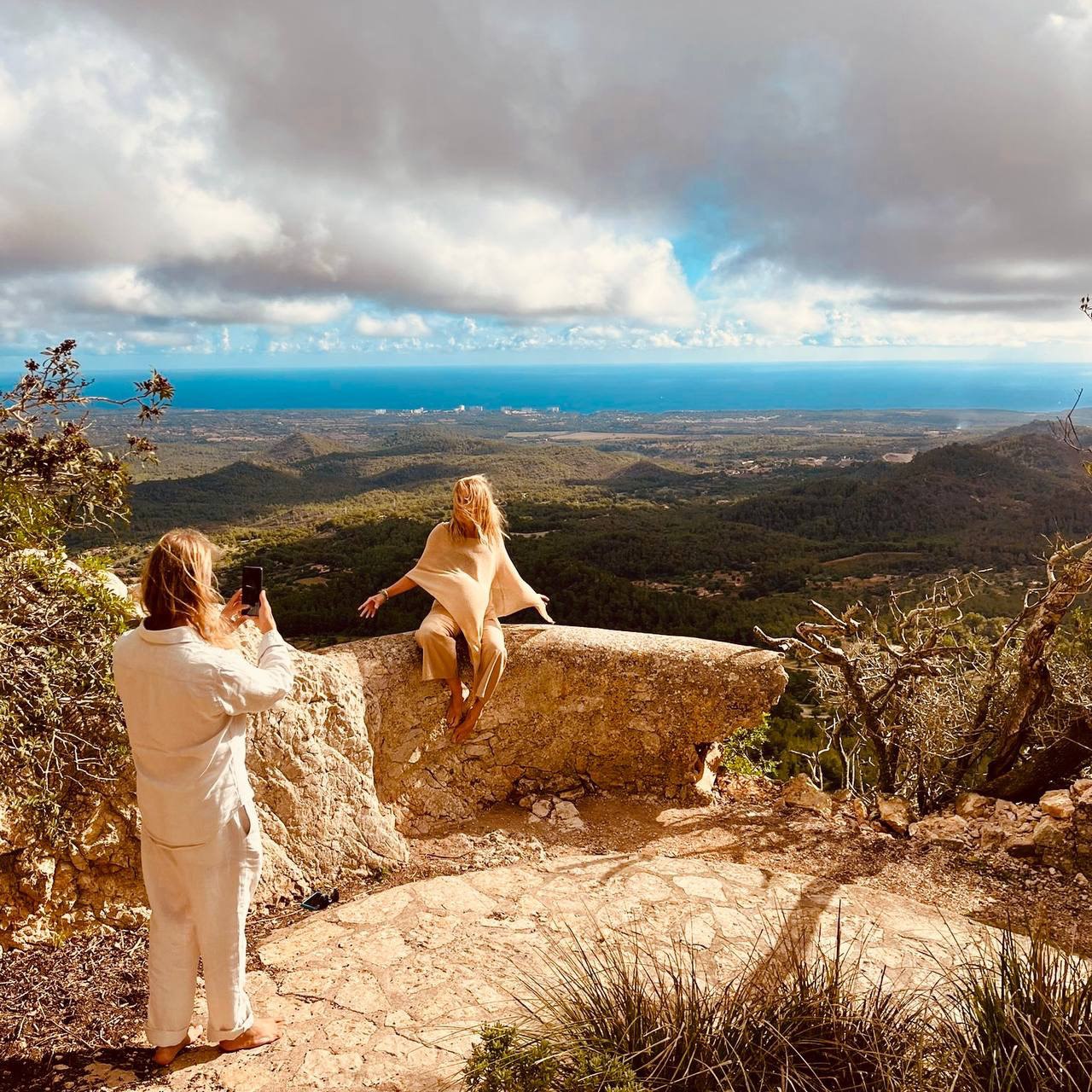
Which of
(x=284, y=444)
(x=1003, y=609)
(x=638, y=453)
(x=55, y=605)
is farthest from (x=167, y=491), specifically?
(x=638, y=453)

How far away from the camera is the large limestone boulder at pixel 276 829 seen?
10.2ft

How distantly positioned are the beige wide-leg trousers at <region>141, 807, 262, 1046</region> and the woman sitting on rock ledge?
2.14m

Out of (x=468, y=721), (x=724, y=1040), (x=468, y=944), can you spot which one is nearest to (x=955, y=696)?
(x=468, y=721)

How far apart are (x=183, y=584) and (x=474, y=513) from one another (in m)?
2.52

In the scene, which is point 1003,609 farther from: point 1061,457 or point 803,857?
point 1061,457

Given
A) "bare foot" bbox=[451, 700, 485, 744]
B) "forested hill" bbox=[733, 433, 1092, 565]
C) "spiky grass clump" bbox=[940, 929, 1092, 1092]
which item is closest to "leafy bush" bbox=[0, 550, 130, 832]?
"bare foot" bbox=[451, 700, 485, 744]

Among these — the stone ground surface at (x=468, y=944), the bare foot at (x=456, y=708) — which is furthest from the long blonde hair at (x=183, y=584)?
the bare foot at (x=456, y=708)

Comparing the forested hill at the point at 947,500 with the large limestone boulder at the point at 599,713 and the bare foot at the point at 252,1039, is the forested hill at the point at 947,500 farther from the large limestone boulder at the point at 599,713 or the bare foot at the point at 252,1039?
the bare foot at the point at 252,1039

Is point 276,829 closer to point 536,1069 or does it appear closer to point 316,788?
point 316,788

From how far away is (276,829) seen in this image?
3.79 m

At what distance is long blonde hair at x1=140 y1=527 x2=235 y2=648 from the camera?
2.30 meters

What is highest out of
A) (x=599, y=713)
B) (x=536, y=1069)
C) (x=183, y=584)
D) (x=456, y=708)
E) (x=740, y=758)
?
(x=183, y=584)

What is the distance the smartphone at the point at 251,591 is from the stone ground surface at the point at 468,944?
1529 mm

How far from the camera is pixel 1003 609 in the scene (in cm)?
2014
